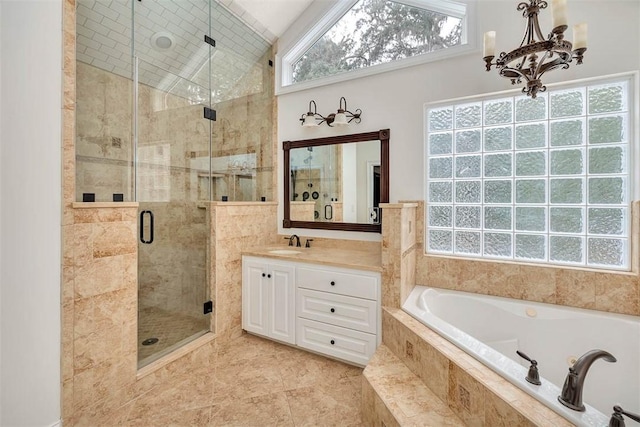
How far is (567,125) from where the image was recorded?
2062 millimetres

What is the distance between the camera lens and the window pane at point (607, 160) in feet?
6.33

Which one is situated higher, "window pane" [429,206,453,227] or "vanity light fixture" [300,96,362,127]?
"vanity light fixture" [300,96,362,127]

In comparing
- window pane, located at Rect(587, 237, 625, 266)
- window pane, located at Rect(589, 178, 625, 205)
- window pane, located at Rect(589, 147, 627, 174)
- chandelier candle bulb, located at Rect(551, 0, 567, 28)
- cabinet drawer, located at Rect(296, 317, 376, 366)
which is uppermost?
chandelier candle bulb, located at Rect(551, 0, 567, 28)

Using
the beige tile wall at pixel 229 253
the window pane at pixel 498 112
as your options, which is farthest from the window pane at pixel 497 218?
the beige tile wall at pixel 229 253

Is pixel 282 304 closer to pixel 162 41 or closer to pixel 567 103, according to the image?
pixel 162 41

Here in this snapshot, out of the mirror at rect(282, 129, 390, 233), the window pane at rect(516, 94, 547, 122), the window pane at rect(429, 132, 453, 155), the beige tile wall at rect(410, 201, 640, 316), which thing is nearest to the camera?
the beige tile wall at rect(410, 201, 640, 316)

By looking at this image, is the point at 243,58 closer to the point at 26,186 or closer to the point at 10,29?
the point at 10,29

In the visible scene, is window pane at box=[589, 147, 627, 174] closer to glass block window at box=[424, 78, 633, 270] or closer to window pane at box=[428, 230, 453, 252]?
glass block window at box=[424, 78, 633, 270]

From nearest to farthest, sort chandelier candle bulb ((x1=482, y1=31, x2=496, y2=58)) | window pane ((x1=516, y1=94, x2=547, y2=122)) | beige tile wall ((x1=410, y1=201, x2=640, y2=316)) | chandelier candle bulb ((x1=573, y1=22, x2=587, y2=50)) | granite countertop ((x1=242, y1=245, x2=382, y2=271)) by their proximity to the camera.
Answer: chandelier candle bulb ((x1=573, y1=22, x2=587, y2=50)), chandelier candle bulb ((x1=482, y1=31, x2=496, y2=58)), beige tile wall ((x1=410, y1=201, x2=640, y2=316)), window pane ((x1=516, y1=94, x2=547, y2=122)), granite countertop ((x1=242, y1=245, x2=382, y2=271))

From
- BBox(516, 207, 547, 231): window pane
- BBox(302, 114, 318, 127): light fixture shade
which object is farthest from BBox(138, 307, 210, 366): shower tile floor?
BBox(516, 207, 547, 231): window pane

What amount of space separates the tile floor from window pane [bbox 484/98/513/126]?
2.24 metres

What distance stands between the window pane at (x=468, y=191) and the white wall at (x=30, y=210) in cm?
272

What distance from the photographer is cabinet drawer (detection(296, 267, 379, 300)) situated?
85.0 inches

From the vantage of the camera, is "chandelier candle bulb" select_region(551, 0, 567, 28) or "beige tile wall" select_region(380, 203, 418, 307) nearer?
"chandelier candle bulb" select_region(551, 0, 567, 28)
